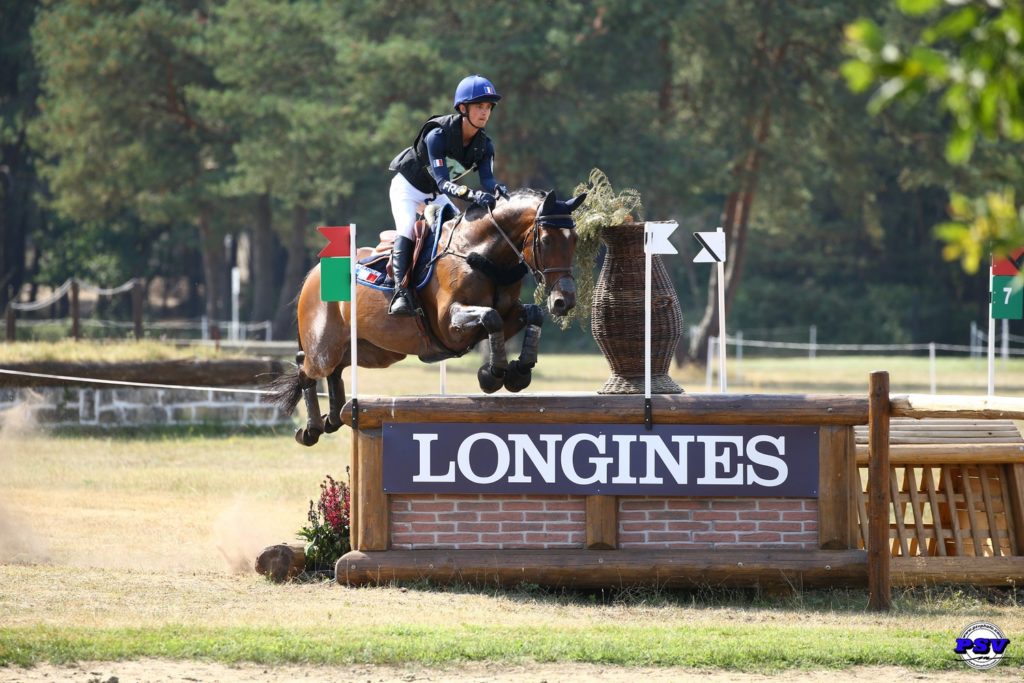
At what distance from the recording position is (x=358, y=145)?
27422 millimetres

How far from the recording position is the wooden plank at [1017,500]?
768 centimetres

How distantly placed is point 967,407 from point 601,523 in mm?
2073

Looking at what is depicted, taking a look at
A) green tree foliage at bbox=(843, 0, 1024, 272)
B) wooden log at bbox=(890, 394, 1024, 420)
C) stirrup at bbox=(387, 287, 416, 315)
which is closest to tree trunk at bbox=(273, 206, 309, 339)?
stirrup at bbox=(387, 287, 416, 315)

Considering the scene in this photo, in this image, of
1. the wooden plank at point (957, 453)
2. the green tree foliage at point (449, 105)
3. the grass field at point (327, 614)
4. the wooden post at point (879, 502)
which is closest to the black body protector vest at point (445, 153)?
the grass field at point (327, 614)

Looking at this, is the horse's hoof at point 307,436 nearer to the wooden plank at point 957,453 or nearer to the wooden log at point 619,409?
the wooden log at point 619,409

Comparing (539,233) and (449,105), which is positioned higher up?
(449,105)

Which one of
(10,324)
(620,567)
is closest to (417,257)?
(620,567)

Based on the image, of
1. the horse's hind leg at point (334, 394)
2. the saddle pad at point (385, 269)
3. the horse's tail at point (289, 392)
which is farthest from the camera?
the horse's tail at point (289, 392)

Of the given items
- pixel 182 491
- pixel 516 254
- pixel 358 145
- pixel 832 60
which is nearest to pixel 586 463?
pixel 516 254

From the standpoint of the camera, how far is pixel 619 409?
7.35m

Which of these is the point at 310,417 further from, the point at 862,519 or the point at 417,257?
the point at 862,519

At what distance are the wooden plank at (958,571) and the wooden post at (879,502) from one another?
1.57 feet

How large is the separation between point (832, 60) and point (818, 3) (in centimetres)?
133

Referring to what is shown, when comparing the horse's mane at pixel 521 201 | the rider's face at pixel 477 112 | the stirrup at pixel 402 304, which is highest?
the rider's face at pixel 477 112
